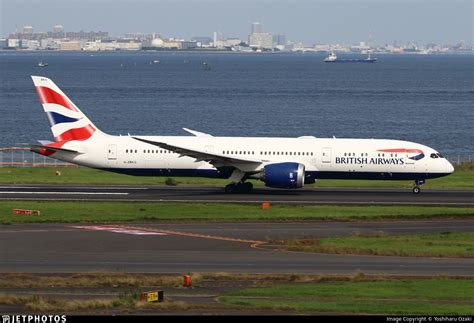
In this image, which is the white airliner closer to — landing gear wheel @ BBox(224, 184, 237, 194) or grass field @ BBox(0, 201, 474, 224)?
landing gear wheel @ BBox(224, 184, 237, 194)

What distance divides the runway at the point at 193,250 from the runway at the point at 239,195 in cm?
974

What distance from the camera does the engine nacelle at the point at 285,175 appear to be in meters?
65.1

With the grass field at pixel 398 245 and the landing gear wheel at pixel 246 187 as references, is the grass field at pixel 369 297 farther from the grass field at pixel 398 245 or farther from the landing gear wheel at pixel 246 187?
the landing gear wheel at pixel 246 187

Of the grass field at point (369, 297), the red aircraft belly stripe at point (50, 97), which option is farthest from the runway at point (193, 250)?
the red aircraft belly stripe at point (50, 97)

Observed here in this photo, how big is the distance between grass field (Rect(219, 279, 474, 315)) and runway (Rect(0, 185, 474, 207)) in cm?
2639

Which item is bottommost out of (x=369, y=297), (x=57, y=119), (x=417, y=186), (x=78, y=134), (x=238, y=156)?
(x=417, y=186)

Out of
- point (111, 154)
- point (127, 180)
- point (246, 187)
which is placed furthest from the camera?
point (127, 180)

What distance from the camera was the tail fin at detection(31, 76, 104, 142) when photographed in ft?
226

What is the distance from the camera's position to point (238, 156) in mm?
67562

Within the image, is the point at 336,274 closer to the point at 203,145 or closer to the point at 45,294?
the point at 45,294

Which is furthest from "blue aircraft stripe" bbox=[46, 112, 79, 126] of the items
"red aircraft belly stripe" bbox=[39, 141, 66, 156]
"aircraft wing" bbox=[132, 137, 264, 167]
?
"aircraft wing" bbox=[132, 137, 264, 167]

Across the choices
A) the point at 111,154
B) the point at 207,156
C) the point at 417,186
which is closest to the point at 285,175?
the point at 207,156

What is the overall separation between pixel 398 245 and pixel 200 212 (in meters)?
14.4

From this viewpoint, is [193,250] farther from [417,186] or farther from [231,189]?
[417,186]
